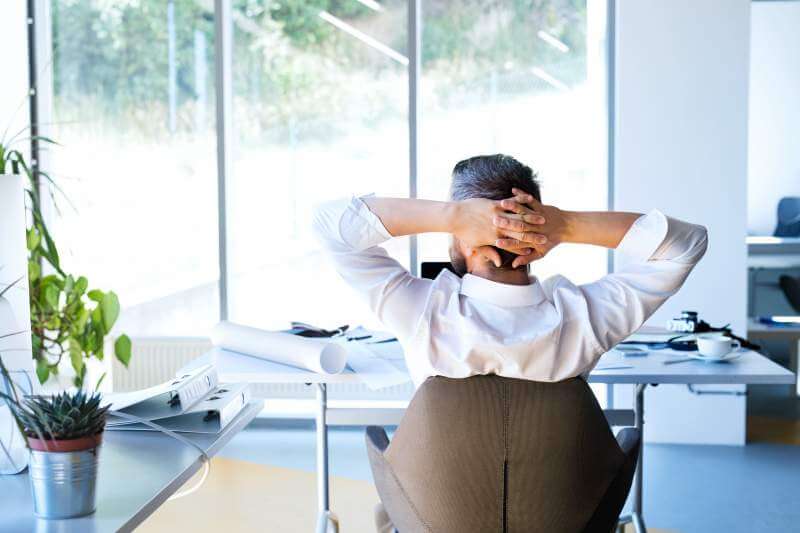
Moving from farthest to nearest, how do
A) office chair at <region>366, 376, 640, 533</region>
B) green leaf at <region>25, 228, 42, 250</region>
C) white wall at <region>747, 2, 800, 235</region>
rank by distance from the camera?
white wall at <region>747, 2, 800, 235</region> → green leaf at <region>25, 228, 42, 250</region> → office chair at <region>366, 376, 640, 533</region>

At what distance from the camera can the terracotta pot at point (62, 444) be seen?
138 centimetres

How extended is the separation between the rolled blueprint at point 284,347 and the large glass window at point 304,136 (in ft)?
8.32

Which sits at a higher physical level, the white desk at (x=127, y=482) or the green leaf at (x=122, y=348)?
the white desk at (x=127, y=482)

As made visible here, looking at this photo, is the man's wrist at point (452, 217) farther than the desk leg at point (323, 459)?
No

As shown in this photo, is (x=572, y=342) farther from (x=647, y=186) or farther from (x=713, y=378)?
(x=647, y=186)

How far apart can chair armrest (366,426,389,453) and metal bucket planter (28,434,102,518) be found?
69 centimetres

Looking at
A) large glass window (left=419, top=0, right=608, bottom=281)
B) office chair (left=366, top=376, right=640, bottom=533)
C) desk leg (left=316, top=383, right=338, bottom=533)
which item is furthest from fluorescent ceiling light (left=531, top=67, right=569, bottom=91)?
office chair (left=366, top=376, right=640, bottom=533)

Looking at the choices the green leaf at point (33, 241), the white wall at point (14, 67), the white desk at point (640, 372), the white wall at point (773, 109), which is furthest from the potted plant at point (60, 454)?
the white wall at point (773, 109)

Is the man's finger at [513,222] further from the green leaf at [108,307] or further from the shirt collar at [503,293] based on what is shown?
the green leaf at [108,307]

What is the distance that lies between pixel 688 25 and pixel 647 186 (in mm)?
793

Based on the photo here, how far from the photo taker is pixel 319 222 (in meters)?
1.94

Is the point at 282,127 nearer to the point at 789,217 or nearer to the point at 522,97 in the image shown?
the point at 522,97

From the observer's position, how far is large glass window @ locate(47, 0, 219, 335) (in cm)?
532

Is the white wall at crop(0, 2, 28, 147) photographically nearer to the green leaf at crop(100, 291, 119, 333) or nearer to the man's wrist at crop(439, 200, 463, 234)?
the green leaf at crop(100, 291, 119, 333)
